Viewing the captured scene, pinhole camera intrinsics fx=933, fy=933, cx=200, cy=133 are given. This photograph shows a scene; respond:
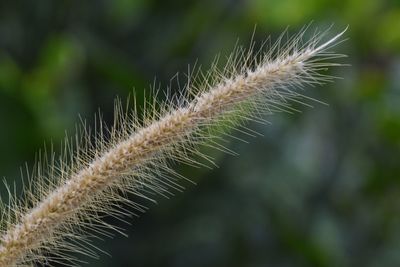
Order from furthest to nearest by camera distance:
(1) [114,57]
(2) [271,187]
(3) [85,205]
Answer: (2) [271,187], (1) [114,57], (3) [85,205]

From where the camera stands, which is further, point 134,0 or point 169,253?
point 134,0

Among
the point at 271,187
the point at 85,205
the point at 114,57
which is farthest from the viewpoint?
the point at 271,187

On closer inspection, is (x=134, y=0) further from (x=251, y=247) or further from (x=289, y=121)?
(x=251, y=247)

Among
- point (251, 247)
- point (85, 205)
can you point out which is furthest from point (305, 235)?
point (85, 205)

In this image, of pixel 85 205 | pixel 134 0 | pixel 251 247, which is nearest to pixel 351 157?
pixel 251 247

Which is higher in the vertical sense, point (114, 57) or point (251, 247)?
point (114, 57)

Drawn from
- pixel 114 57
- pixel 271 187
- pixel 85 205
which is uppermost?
pixel 85 205

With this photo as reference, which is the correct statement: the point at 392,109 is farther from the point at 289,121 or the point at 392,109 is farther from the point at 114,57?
the point at 114,57
